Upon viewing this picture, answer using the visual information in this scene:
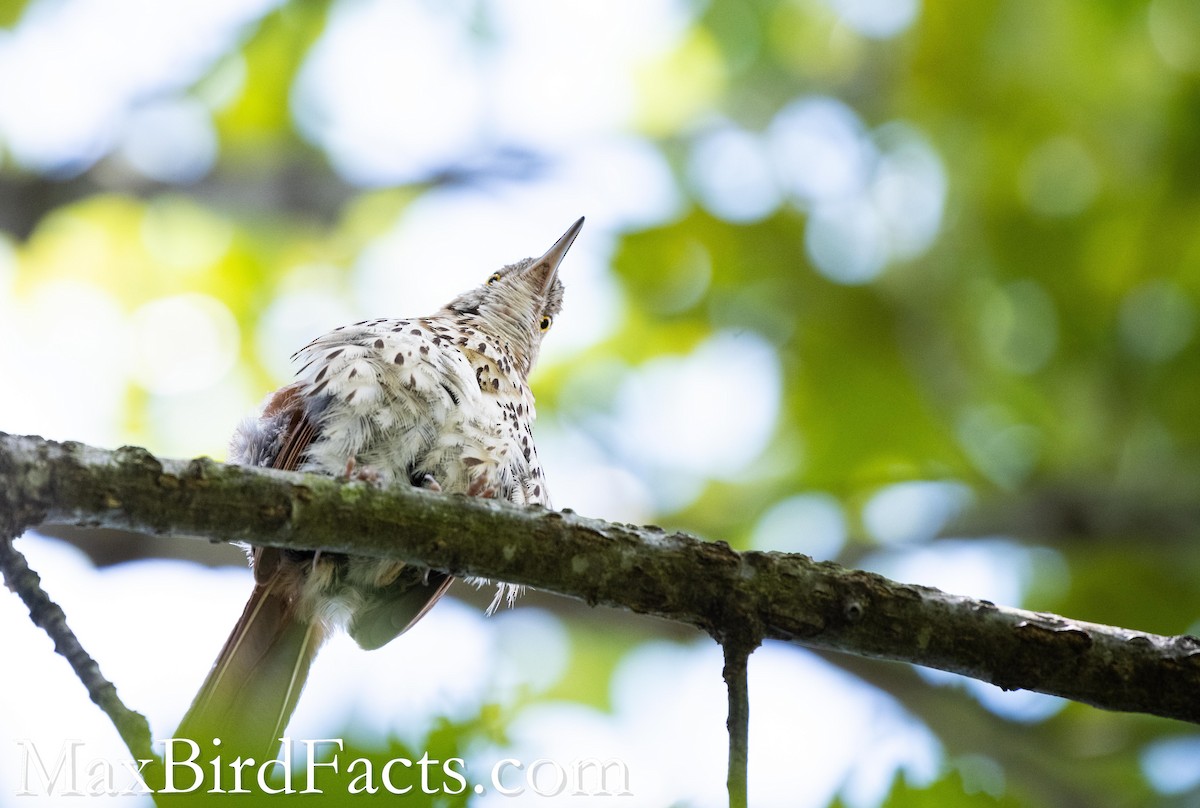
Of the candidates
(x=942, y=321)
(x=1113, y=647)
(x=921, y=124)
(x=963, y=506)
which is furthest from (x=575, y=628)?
(x=1113, y=647)

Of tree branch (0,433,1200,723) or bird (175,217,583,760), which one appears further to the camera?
bird (175,217,583,760)

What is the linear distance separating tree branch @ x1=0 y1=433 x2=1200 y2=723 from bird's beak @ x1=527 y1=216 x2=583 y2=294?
3508 millimetres

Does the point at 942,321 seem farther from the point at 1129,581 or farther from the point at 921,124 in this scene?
the point at 1129,581

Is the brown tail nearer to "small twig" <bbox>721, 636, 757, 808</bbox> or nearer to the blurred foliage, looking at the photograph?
"small twig" <bbox>721, 636, 757, 808</bbox>

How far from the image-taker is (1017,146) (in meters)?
6.22

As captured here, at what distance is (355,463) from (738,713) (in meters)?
1.55

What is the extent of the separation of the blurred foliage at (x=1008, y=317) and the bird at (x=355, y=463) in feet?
7.65

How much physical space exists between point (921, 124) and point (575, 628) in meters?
3.60

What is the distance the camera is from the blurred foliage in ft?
18.5

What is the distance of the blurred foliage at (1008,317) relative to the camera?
5.65 metres

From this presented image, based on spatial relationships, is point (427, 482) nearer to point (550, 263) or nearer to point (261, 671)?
point (261, 671)

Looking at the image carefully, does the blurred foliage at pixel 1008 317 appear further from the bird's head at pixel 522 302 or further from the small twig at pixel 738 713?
the small twig at pixel 738 713

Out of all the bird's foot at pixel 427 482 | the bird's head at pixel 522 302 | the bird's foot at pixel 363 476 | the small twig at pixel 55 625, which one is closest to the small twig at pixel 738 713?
the bird's foot at pixel 363 476

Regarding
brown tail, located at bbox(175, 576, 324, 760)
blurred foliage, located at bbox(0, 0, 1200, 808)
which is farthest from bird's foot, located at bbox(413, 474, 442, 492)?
blurred foliage, located at bbox(0, 0, 1200, 808)
